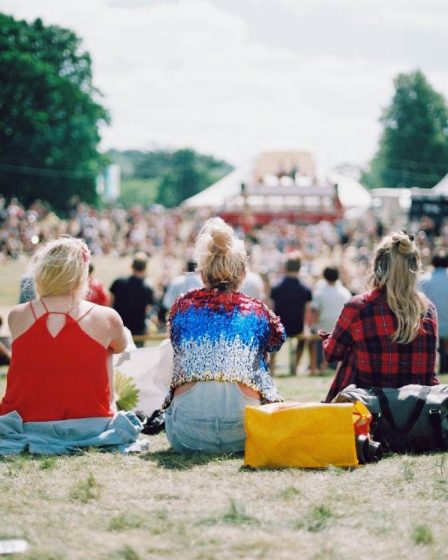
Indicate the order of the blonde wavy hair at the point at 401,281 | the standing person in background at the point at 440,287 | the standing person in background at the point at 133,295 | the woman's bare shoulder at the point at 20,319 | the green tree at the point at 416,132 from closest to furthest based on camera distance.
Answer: the woman's bare shoulder at the point at 20,319 < the blonde wavy hair at the point at 401,281 < the standing person in background at the point at 440,287 < the standing person in background at the point at 133,295 < the green tree at the point at 416,132

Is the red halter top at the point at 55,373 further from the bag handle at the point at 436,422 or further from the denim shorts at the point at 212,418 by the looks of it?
the bag handle at the point at 436,422

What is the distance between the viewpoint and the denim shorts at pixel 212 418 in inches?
200

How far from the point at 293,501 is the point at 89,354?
5.59 feet

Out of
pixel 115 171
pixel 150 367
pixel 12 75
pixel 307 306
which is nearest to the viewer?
pixel 150 367

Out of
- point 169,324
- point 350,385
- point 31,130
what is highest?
point 31,130

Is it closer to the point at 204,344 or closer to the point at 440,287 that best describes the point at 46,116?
the point at 440,287

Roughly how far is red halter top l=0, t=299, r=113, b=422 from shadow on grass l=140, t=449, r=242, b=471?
0.48m

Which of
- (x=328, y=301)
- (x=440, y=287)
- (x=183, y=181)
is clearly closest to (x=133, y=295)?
(x=328, y=301)

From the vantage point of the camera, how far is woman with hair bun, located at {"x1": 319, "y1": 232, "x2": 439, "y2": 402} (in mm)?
5379

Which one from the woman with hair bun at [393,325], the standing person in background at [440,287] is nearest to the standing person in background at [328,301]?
the standing person in background at [440,287]

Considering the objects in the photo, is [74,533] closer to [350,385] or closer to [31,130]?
[350,385]

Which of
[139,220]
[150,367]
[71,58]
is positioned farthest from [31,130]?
[150,367]

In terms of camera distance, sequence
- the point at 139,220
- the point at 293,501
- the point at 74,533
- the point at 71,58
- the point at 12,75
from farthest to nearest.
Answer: the point at 71,58 < the point at 12,75 < the point at 139,220 < the point at 293,501 < the point at 74,533

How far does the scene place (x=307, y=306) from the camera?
1151cm
